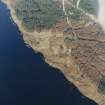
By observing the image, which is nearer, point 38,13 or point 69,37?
point 69,37

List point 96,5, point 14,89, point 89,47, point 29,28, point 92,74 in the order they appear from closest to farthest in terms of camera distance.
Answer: point 14,89
point 92,74
point 89,47
point 29,28
point 96,5

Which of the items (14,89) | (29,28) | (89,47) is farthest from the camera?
(29,28)

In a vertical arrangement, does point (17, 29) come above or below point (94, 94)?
above

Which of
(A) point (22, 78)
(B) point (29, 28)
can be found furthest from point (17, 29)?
(A) point (22, 78)

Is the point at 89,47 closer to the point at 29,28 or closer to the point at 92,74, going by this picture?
the point at 92,74

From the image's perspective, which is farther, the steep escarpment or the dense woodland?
the dense woodland

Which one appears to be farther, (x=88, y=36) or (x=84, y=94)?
(x=88, y=36)

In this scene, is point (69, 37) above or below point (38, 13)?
below

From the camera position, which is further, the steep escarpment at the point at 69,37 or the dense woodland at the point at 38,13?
the dense woodland at the point at 38,13
